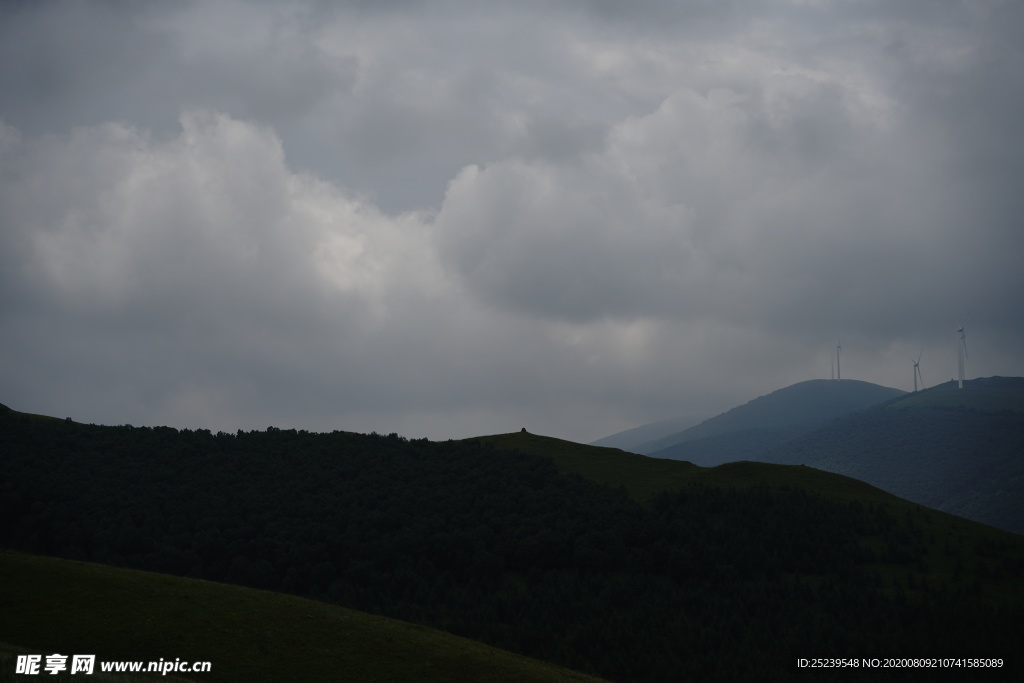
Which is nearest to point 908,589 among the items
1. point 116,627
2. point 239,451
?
point 116,627

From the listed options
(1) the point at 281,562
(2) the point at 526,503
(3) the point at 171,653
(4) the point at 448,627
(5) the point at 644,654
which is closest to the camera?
(3) the point at 171,653

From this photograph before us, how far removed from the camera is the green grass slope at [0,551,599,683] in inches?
1550

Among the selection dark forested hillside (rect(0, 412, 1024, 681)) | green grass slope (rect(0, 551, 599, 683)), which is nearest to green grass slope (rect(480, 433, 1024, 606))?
dark forested hillside (rect(0, 412, 1024, 681))

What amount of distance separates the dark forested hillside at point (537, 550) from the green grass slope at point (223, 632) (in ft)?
69.1

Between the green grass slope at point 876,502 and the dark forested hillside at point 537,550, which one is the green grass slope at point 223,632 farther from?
the green grass slope at point 876,502

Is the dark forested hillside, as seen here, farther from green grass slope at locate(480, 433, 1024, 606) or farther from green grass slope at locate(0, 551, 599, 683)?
green grass slope at locate(0, 551, 599, 683)

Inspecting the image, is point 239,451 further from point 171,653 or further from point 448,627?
point 171,653

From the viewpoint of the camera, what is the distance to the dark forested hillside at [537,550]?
2525 inches

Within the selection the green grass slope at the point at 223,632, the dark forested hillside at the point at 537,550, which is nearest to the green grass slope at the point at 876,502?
the dark forested hillside at the point at 537,550

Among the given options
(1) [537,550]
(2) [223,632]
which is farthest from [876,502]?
(2) [223,632]

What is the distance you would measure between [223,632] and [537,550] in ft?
143

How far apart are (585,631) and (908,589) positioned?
32.8 m

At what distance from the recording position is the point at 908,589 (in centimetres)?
7219

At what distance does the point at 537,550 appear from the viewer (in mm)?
80938
